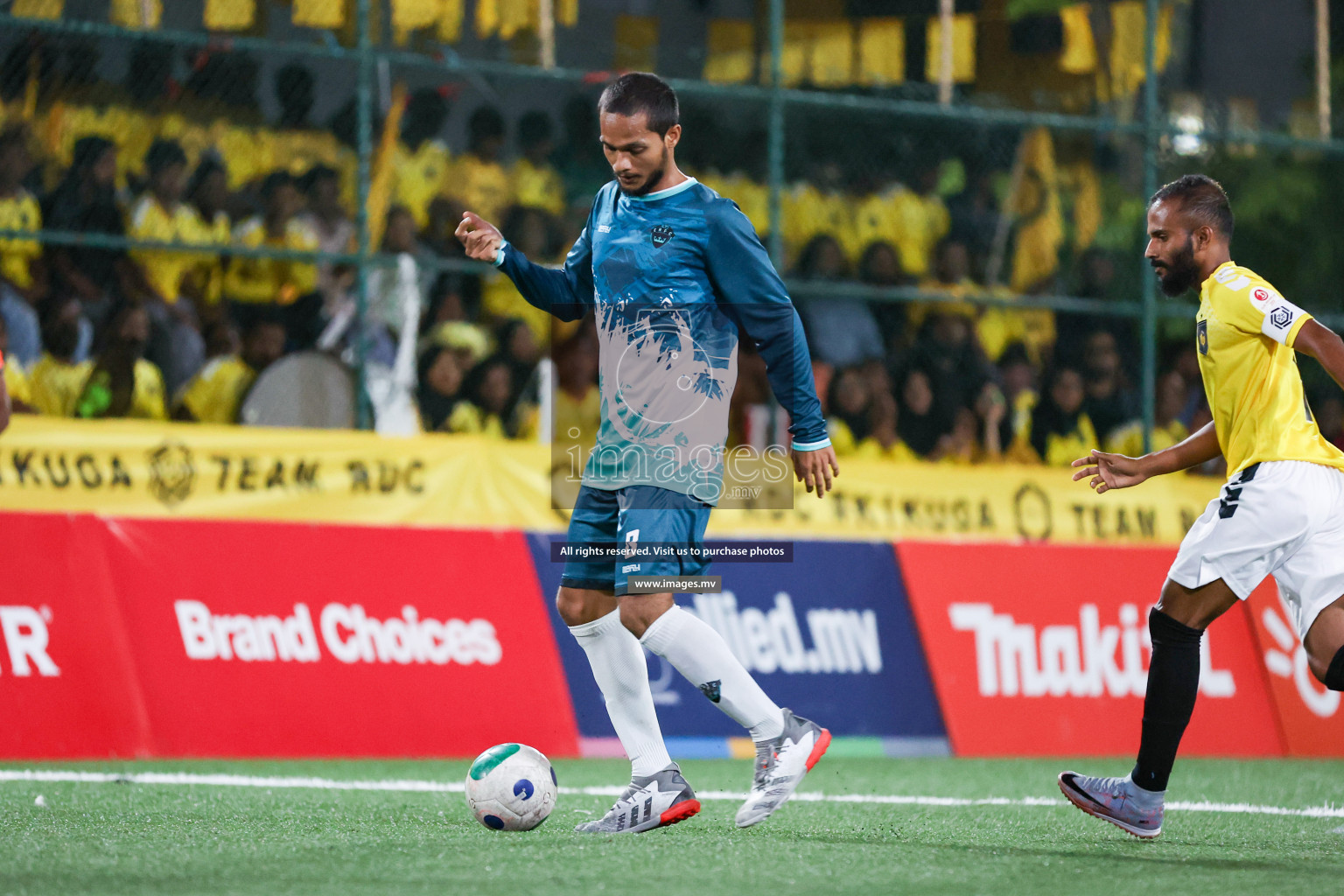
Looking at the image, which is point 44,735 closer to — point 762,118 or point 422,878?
point 422,878

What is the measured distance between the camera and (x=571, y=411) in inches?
444

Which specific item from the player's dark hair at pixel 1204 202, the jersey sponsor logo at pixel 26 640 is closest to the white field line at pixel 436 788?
the jersey sponsor logo at pixel 26 640

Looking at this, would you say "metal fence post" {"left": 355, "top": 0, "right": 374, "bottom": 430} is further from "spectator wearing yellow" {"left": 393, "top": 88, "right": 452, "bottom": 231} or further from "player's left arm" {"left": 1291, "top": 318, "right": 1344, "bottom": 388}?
"player's left arm" {"left": 1291, "top": 318, "right": 1344, "bottom": 388}

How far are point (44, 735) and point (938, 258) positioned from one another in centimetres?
790

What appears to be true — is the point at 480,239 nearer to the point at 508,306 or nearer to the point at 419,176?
the point at 508,306

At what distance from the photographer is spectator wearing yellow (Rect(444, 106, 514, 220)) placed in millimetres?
11930

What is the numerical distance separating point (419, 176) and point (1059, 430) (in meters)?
5.11

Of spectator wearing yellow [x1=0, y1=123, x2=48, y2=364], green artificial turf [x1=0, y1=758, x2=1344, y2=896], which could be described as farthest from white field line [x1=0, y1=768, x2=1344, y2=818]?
spectator wearing yellow [x1=0, y1=123, x2=48, y2=364]

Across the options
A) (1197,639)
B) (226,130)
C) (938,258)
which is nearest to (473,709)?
(1197,639)

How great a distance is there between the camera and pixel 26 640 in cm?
764

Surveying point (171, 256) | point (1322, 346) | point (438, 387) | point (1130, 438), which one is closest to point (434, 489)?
point (438, 387)

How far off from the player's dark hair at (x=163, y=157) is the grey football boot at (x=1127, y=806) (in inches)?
297

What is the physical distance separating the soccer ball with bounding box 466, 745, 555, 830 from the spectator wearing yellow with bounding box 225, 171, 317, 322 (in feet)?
20.0

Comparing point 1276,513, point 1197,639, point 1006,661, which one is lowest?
point 1006,661
